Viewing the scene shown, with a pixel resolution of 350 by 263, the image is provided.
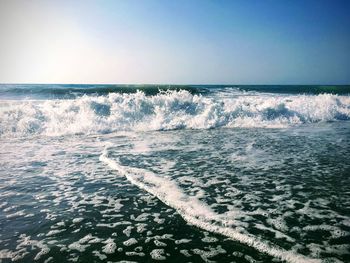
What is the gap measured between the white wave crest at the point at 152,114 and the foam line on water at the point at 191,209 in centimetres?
878

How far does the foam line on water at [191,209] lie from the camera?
13.5 ft

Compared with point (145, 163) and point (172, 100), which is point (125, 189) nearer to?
point (145, 163)

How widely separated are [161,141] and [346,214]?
8453 millimetres

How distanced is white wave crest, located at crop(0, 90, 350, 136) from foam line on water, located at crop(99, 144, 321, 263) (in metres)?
8.78

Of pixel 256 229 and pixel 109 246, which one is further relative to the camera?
pixel 256 229

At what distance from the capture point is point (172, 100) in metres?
20.5

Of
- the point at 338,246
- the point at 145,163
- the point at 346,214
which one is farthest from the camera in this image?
the point at 145,163

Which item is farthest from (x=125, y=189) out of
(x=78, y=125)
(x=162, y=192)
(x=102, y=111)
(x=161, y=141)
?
(x=102, y=111)

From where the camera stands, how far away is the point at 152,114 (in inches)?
770

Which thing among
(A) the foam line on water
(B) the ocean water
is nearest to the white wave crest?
(B) the ocean water

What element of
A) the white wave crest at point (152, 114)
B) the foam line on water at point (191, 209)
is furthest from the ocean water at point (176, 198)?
the white wave crest at point (152, 114)

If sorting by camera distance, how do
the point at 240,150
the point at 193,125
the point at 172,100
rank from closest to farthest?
the point at 240,150 < the point at 193,125 < the point at 172,100

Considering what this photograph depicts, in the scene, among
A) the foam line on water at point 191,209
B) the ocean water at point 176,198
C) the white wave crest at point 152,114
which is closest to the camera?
the foam line on water at point 191,209

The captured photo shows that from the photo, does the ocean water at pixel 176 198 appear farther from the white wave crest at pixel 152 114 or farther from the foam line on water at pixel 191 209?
the white wave crest at pixel 152 114
